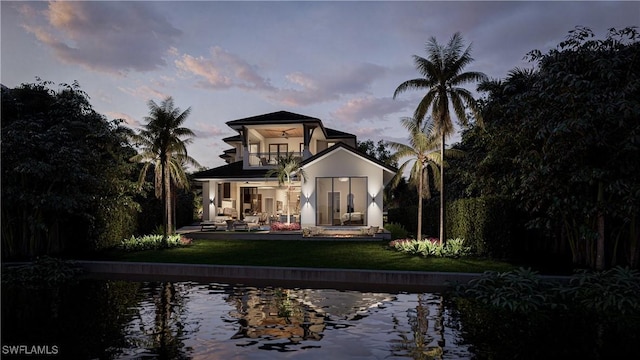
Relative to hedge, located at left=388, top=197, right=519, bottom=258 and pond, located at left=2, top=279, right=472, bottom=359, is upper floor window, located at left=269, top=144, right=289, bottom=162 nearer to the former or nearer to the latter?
hedge, located at left=388, top=197, right=519, bottom=258

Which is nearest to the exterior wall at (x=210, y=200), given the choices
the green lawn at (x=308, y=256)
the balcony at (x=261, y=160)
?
the balcony at (x=261, y=160)

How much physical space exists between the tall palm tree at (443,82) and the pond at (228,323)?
30.7 feet

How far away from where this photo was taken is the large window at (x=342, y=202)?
28.4 m

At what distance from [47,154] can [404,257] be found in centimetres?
1519

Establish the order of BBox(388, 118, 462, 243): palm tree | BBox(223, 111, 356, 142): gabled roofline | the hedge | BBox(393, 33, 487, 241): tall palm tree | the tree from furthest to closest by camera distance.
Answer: BBox(223, 111, 356, 142): gabled roofline, BBox(388, 118, 462, 243): palm tree, BBox(393, 33, 487, 241): tall palm tree, the hedge, the tree

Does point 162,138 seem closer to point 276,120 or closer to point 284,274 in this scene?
point 276,120

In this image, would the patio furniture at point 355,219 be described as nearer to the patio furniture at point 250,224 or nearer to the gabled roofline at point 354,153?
the gabled roofline at point 354,153

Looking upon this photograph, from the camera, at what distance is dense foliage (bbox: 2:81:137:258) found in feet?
56.6

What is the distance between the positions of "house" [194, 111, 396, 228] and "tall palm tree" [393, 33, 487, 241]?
7.89 meters

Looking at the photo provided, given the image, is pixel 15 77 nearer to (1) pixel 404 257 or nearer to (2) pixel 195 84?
(2) pixel 195 84

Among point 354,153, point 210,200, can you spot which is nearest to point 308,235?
point 354,153

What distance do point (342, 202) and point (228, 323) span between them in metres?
21.4

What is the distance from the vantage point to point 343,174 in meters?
27.8

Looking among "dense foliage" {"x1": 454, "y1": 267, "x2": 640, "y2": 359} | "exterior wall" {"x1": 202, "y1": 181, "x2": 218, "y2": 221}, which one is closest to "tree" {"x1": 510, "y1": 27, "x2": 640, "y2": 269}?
"dense foliage" {"x1": 454, "y1": 267, "x2": 640, "y2": 359}
